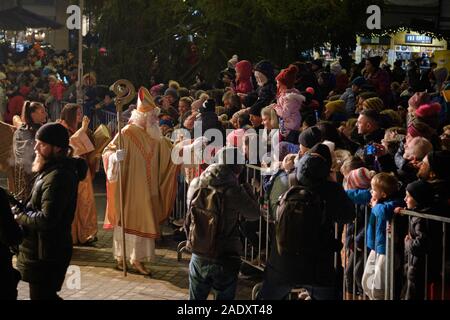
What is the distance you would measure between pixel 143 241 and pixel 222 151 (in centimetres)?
311

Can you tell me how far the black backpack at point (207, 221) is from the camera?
7.14 meters

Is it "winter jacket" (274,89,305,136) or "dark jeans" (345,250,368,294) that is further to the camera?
"winter jacket" (274,89,305,136)

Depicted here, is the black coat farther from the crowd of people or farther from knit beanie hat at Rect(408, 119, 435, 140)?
knit beanie hat at Rect(408, 119, 435, 140)

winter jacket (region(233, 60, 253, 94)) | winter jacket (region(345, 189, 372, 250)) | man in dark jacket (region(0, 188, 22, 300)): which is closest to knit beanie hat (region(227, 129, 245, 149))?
winter jacket (region(345, 189, 372, 250))

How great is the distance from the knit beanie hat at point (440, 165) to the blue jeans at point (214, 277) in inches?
68.3

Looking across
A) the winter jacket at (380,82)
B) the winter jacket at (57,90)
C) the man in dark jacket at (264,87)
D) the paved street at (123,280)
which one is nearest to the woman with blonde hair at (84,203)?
the paved street at (123,280)

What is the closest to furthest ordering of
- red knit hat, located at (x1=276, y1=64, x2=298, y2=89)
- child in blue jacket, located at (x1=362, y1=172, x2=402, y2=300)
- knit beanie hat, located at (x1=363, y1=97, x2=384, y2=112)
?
child in blue jacket, located at (x1=362, y1=172, x2=402, y2=300) → knit beanie hat, located at (x1=363, y1=97, x2=384, y2=112) → red knit hat, located at (x1=276, y1=64, x2=298, y2=89)

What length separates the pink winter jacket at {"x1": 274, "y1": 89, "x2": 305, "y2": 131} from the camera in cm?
1000

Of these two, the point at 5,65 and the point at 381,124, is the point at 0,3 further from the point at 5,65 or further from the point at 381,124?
the point at 381,124

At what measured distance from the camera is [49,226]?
6855mm

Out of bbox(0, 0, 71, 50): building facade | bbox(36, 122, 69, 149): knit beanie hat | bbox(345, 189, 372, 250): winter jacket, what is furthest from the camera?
bbox(0, 0, 71, 50): building facade

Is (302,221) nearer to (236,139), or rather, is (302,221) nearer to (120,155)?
(236,139)

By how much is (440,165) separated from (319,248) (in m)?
1.27

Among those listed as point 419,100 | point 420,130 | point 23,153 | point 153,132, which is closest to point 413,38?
point 419,100
